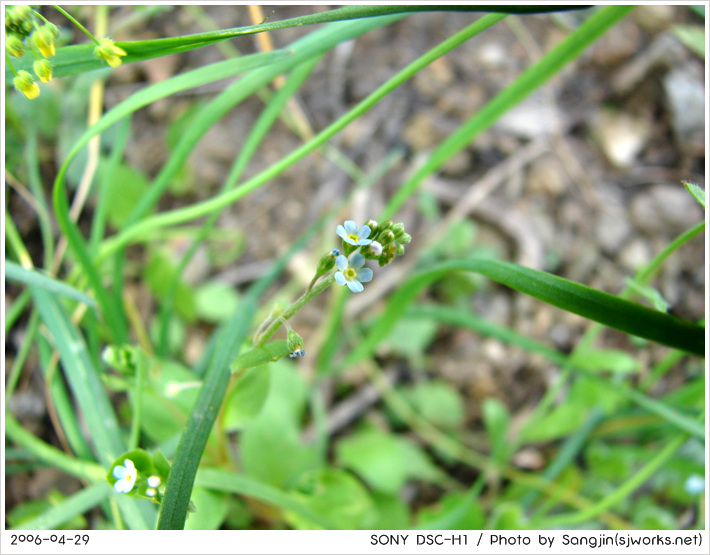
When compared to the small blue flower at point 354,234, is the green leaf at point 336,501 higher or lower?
lower

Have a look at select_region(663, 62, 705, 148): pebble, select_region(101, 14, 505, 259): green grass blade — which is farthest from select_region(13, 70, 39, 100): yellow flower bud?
select_region(663, 62, 705, 148): pebble

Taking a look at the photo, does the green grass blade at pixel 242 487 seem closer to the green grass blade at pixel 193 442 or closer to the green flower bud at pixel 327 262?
the green grass blade at pixel 193 442

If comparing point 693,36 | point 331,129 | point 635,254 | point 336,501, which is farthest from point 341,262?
point 693,36

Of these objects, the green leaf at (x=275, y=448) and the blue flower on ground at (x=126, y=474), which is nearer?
the blue flower on ground at (x=126, y=474)

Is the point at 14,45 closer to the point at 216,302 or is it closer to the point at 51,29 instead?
the point at 51,29

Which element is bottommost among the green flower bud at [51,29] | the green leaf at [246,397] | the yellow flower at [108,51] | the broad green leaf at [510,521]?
the broad green leaf at [510,521]

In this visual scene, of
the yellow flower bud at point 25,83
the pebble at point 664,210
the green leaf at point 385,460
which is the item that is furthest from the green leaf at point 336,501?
the pebble at point 664,210

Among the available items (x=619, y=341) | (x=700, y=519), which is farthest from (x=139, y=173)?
(x=700, y=519)

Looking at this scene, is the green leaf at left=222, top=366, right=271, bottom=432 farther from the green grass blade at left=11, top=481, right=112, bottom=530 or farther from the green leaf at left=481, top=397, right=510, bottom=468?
the green leaf at left=481, top=397, right=510, bottom=468
